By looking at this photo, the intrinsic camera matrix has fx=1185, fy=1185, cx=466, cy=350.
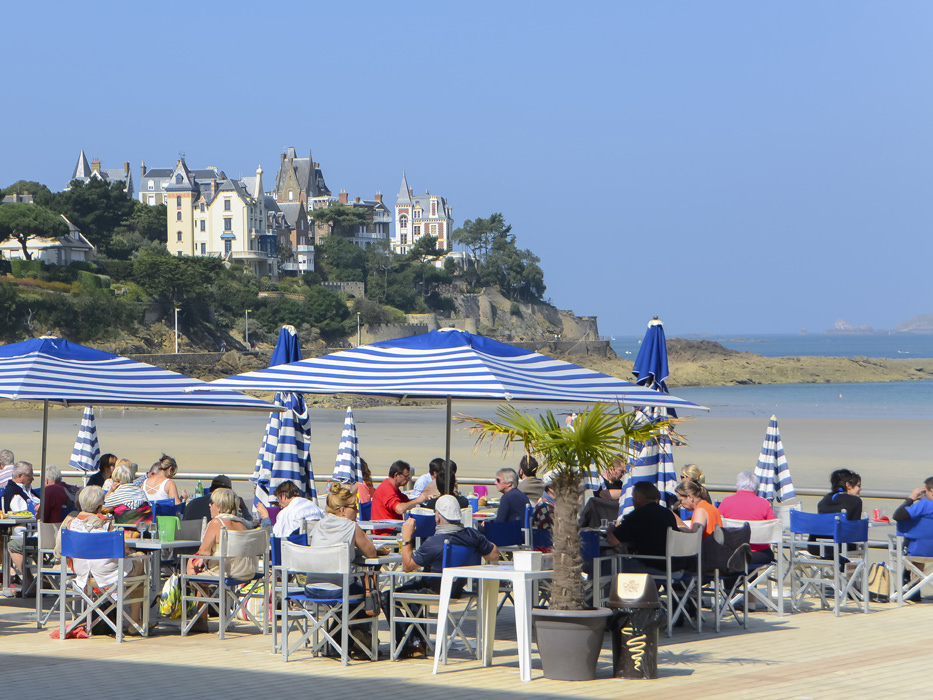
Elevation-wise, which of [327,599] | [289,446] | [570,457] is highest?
[570,457]

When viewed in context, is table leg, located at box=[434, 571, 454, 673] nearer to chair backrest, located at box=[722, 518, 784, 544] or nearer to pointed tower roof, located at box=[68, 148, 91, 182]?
chair backrest, located at box=[722, 518, 784, 544]

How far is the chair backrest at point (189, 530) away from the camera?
8.48 metres

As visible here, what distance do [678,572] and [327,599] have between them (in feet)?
8.42

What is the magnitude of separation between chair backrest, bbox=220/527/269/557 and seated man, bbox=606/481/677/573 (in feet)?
7.90

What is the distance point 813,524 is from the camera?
9.62 m

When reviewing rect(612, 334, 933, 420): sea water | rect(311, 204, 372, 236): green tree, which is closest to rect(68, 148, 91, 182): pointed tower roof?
rect(311, 204, 372, 236): green tree

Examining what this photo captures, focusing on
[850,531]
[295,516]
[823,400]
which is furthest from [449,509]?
[823,400]

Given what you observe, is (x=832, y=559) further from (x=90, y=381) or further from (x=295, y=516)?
(x=90, y=381)

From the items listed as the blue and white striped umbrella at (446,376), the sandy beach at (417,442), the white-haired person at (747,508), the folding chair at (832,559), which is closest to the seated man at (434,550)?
the blue and white striped umbrella at (446,376)

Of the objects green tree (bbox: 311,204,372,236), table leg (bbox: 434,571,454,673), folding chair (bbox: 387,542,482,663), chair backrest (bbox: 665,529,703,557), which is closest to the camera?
table leg (bbox: 434,571,454,673)

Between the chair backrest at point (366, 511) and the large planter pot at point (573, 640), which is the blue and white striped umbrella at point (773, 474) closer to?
the chair backrest at point (366, 511)

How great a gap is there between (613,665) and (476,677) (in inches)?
32.5

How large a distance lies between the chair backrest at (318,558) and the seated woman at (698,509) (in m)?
2.66

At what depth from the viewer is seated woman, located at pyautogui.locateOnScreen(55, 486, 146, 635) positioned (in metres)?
7.92
